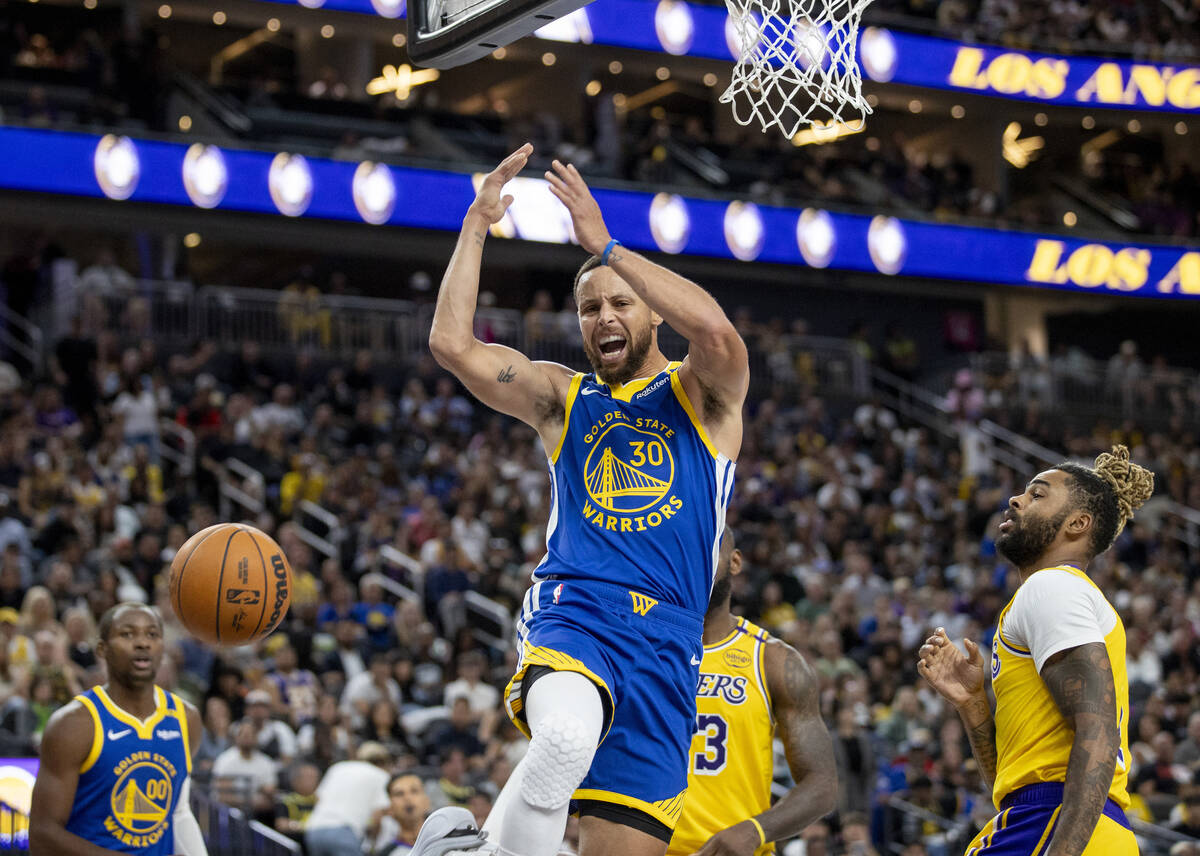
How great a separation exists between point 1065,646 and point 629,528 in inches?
53.6

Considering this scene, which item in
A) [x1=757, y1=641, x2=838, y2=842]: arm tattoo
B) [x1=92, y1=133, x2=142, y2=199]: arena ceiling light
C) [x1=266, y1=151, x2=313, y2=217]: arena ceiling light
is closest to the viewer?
[x1=757, y1=641, x2=838, y2=842]: arm tattoo

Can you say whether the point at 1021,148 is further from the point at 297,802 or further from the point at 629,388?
the point at 629,388

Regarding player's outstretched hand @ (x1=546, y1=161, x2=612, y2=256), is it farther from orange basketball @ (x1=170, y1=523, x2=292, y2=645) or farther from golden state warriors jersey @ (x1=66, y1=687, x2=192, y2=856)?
golden state warriors jersey @ (x1=66, y1=687, x2=192, y2=856)

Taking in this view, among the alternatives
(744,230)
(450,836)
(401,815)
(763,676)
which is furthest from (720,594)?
(744,230)

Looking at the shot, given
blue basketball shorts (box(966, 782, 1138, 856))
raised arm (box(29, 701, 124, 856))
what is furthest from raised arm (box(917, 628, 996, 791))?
raised arm (box(29, 701, 124, 856))

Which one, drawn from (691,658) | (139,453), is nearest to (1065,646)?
(691,658)

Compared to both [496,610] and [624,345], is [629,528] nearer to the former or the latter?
[624,345]

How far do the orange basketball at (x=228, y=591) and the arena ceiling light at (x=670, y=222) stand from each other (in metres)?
19.6

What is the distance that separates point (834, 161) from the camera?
29703mm

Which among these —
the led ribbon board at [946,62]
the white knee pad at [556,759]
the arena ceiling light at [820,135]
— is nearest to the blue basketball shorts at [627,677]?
the white knee pad at [556,759]

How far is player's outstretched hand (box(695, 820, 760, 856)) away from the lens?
17.4 feet

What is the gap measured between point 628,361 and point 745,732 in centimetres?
169

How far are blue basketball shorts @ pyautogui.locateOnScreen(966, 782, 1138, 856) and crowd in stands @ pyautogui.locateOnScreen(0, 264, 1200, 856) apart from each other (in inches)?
216

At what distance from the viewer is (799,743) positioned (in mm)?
5914
